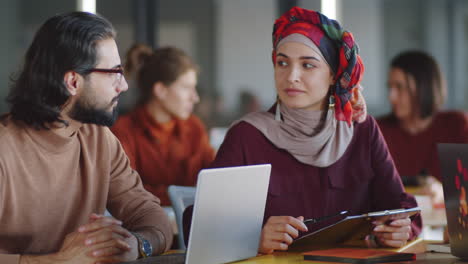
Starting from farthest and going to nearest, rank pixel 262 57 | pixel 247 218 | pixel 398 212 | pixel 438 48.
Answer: pixel 438 48 < pixel 262 57 < pixel 398 212 < pixel 247 218

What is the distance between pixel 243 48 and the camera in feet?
21.4

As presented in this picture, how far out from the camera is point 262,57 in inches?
256

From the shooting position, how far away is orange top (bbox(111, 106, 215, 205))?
4.04m

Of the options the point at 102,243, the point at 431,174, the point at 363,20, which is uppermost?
the point at 363,20

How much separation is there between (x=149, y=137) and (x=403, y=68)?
166 centimetres

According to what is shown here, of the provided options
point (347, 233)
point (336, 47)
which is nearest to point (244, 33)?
point (336, 47)

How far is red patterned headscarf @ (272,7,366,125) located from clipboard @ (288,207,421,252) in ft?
1.64

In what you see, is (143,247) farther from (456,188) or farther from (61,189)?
(456,188)

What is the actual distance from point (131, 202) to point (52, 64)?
1.84 ft

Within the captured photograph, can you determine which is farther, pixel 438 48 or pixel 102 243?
pixel 438 48

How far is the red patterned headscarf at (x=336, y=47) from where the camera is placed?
8.11 feet

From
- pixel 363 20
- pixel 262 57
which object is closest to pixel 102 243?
pixel 262 57

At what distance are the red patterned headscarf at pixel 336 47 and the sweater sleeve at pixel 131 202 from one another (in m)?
0.70

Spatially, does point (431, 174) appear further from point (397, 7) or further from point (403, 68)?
point (397, 7)
